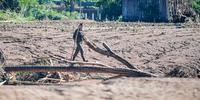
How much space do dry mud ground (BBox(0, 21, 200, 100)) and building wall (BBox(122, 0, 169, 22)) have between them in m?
10.3

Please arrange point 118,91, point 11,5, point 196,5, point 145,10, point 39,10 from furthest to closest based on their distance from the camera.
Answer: point 39,10 < point 11,5 < point 196,5 < point 145,10 < point 118,91

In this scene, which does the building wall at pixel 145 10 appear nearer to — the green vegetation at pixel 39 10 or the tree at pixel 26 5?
the green vegetation at pixel 39 10

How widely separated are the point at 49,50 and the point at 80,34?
3.38 m

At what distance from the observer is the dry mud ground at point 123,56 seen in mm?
8859

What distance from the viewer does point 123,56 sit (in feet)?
54.2

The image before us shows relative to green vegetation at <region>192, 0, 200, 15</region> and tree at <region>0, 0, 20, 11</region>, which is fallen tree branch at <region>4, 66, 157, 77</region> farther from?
green vegetation at <region>192, 0, 200, 15</region>

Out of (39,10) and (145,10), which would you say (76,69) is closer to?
(145,10)

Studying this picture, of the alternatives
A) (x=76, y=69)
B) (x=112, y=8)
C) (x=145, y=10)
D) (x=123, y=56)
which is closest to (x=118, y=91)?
(x=76, y=69)

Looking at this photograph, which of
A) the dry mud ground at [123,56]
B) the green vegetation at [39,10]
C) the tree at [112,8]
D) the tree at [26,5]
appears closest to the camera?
the dry mud ground at [123,56]

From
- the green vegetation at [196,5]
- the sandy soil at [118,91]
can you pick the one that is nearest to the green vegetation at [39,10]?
the green vegetation at [196,5]

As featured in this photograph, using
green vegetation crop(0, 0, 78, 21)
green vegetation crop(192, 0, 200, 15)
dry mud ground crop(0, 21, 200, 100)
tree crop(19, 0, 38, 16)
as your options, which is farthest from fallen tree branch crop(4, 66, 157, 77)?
tree crop(19, 0, 38, 16)

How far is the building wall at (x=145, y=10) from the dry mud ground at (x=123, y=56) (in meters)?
10.3

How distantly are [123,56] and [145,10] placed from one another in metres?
19.0

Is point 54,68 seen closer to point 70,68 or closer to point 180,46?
point 70,68
